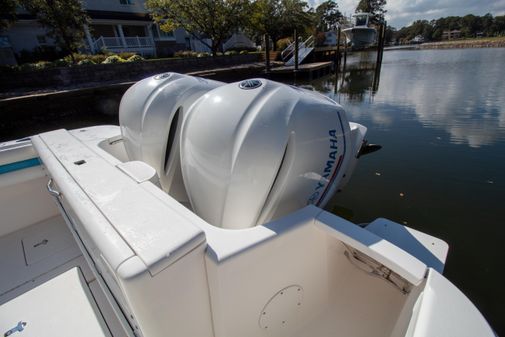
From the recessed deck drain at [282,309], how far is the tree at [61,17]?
13.6m

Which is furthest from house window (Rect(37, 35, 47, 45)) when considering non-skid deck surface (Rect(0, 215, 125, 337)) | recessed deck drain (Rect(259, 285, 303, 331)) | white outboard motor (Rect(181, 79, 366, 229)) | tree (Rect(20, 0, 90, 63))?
recessed deck drain (Rect(259, 285, 303, 331))

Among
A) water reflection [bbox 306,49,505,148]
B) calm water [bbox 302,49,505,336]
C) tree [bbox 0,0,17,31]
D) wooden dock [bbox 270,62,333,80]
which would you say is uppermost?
tree [bbox 0,0,17,31]

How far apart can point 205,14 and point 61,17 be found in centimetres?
736

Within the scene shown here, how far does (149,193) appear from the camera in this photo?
1.03m

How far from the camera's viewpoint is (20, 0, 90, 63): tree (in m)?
9.97

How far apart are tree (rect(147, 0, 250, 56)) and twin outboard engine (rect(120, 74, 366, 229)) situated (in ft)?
52.1

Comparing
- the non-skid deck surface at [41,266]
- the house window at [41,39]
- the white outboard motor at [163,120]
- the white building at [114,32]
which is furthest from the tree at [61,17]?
the white outboard motor at [163,120]

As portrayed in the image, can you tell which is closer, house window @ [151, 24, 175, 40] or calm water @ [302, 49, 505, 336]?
calm water @ [302, 49, 505, 336]

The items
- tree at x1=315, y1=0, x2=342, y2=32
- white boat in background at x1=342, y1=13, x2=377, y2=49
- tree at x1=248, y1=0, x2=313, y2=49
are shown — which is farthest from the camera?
tree at x1=315, y1=0, x2=342, y2=32

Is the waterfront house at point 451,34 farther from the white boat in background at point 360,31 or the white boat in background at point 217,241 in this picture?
the white boat in background at point 217,241

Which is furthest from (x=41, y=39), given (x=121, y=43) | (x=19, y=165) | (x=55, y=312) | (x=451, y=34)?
(x=451, y=34)

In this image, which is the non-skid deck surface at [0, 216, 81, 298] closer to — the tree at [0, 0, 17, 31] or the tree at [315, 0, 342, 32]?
the tree at [0, 0, 17, 31]

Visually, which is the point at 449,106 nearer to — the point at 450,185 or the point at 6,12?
the point at 450,185

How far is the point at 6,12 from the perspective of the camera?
953 cm
